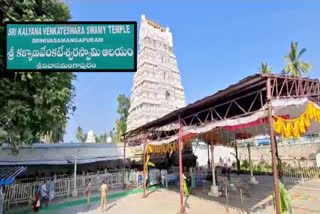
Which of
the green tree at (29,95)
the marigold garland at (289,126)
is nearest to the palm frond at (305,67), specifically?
the marigold garland at (289,126)

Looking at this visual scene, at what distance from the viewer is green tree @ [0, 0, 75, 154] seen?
8.67 metres

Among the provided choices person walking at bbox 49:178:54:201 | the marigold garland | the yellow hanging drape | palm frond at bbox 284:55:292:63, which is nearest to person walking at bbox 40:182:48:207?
person walking at bbox 49:178:54:201

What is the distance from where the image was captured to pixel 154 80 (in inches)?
1307

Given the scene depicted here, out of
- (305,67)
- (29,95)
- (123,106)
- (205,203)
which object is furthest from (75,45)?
(123,106)

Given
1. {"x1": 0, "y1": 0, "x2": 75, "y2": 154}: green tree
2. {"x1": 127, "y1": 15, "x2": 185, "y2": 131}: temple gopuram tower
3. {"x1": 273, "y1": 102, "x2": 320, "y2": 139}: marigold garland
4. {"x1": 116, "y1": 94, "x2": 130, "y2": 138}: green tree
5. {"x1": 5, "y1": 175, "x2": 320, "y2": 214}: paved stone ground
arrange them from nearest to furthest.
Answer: {"x1": 273, "y1": 102, "x2": 320, "y2": 139}: marigold garland
{"x1": 0, "y1": 0, "x2": 75, "y2": 154}: green tree
{"x1": 5, "y1": 175, "x2": 320, "y2": 214}: paved stone ground
{"x1": 127, "y1": 15, "x2": 185, "y2": 131}: temple gopuram tower
{"x1": 116, "y1": 94, "x2": 130, "y2": 138}: green tree

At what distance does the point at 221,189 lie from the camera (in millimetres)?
13820

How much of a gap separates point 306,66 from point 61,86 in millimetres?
32391

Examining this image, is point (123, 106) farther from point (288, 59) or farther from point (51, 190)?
point (51, 190)

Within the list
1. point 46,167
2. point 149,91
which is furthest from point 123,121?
point 46,167

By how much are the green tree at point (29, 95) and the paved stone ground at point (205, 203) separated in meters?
4.50

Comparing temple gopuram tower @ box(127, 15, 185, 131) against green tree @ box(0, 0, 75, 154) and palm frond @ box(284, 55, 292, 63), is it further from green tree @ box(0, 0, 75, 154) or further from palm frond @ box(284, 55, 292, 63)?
green tree @ box(0, 0, 75, 154)

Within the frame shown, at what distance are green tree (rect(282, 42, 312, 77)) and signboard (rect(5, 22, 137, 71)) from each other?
3235cm

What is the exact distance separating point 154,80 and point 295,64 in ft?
61.8

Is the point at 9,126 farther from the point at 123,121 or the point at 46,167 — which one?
the point at 123,121
